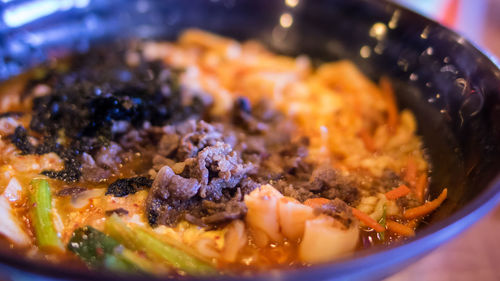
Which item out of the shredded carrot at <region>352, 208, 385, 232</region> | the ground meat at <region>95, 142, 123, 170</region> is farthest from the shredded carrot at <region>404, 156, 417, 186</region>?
the ground meat at <region>95, 142, 123, 170</region>

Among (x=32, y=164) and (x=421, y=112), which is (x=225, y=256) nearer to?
(x=32, y=164)

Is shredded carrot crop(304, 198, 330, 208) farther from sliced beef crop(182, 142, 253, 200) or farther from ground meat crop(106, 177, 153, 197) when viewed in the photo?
ground meat crop(106, 177, 153, 197)

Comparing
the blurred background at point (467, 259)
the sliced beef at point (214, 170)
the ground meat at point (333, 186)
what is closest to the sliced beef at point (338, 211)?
the ground meat at point (333, 186)

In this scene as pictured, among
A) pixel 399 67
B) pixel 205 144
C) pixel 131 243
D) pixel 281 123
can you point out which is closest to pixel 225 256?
pixel 131 243

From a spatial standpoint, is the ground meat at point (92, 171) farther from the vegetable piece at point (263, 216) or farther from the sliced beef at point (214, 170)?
the vegetable piece at point (263, 216)

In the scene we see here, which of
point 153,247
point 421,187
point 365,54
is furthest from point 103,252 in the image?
point 365,54

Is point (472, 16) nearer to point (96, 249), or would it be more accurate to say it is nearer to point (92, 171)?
point (92, 171)
